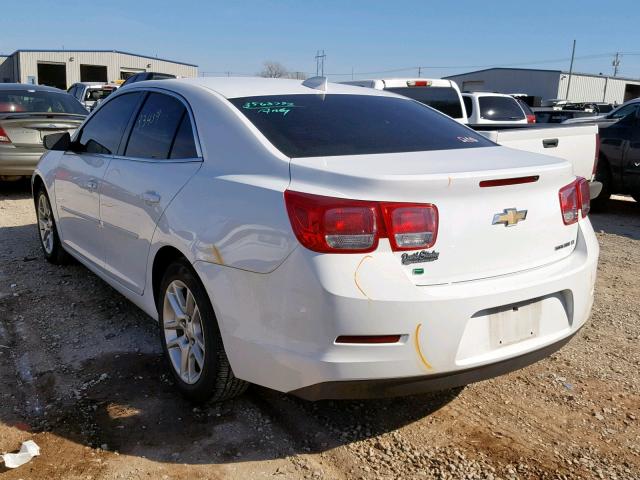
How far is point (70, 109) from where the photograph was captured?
9523mm

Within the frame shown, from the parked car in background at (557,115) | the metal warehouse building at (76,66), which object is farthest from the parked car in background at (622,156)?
the metal warehouse building at (76,66)

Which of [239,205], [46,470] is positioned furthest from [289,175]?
[46,470]

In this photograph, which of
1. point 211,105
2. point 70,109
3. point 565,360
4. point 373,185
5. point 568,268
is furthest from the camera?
point 70,109

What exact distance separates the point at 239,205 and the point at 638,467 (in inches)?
82.1

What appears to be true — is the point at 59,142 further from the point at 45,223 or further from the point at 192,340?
the point at 192,340

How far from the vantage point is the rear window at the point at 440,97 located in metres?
9.02

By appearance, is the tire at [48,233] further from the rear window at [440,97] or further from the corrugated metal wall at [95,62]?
the corrugated metal wall at [95,62]

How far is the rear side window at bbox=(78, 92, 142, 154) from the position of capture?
158 inches

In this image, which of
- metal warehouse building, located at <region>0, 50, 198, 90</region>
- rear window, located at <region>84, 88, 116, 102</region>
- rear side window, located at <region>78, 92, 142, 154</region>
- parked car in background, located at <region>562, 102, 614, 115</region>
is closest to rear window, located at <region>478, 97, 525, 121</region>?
rear side window, located at <region>78, 92, 142, 154</region>

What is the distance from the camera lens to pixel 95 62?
5244 cm

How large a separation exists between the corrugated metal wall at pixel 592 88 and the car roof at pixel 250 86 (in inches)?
1980

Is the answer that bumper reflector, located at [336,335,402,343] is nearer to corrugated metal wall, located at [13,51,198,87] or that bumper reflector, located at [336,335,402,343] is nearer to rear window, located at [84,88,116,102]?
rear window, located at [84,88,116,102]

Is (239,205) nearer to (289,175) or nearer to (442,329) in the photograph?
(289,175)

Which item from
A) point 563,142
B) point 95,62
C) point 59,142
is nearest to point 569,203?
point 563,142
